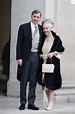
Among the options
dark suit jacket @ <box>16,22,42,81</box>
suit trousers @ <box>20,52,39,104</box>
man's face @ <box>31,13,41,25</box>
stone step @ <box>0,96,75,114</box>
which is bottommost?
stone step @ <box>0,96,75,114</box>

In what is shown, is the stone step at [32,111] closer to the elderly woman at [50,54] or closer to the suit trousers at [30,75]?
the suit trousers at [30,75]

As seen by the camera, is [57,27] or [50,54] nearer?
[50,54]

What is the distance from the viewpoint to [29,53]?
682cm

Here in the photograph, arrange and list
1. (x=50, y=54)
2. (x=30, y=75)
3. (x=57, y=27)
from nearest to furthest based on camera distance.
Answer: (x=50, y=54)
(x=30, y=75)
(x=57, y=27)

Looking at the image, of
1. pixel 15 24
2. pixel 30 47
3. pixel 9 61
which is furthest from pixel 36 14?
pixel 9 61

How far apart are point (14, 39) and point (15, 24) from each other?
357 millimetres

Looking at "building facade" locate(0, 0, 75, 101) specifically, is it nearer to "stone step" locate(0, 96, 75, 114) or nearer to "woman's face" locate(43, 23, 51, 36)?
"stone step" locate(0, 96, 75, 114)

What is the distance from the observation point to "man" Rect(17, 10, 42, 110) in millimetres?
6777

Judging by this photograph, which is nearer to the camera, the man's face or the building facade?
the man's face

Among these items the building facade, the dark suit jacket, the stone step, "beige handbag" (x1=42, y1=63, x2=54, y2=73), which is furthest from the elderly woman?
the building facade

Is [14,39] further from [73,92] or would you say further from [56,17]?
[73,92]

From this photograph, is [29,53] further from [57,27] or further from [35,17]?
[57,27]

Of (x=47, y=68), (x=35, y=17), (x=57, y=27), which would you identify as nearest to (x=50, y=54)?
(x=47, y=68)

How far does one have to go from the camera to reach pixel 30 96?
6914 mm
